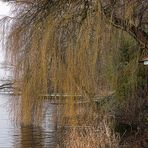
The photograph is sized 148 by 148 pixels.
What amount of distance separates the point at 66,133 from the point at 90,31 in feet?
10.9

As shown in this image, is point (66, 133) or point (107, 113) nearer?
point (66, 133)

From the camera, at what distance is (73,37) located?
7320mm

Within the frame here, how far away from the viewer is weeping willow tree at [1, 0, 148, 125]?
724cm

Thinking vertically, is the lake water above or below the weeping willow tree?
below

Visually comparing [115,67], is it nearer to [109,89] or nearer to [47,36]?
[109,89]

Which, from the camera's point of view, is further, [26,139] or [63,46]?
[26,139]

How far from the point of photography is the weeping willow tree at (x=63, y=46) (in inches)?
285

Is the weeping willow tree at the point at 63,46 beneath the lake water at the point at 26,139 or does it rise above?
above

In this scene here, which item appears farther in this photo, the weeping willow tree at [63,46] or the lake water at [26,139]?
the lake water at [26,139]

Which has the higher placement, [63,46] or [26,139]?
[63,46]

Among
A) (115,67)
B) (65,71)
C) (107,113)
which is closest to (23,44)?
(65,71)

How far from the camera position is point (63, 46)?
730cm

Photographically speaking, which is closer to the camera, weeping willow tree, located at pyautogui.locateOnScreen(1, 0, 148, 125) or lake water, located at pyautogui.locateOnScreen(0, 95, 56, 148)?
weeping willow tree, located at pyautogui.locateOnScreen(1, 0, 148, 125)

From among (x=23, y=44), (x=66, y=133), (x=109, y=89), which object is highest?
(x=23, y=44)
